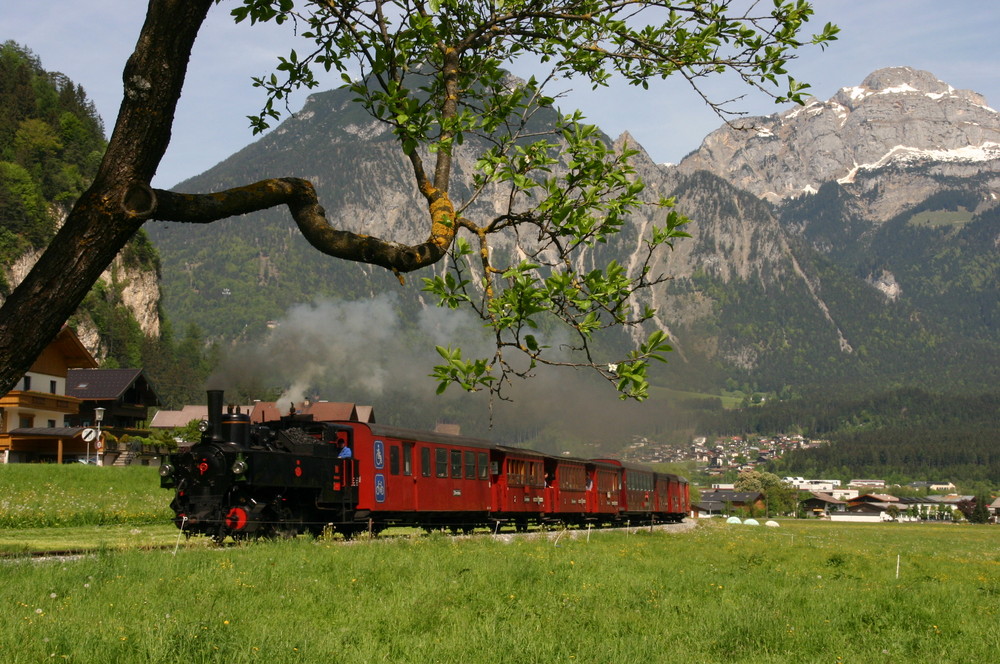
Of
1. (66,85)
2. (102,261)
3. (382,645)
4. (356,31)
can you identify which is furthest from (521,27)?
(66,85)

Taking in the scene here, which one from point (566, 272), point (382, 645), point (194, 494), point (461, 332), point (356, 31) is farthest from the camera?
point (461, 332)

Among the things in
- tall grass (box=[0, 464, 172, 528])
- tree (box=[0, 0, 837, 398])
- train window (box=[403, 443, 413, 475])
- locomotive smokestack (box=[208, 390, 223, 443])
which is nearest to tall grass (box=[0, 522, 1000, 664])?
tree (box=[0, 0, 837, 398])

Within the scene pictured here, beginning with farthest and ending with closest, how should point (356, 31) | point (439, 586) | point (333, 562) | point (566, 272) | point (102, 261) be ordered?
point (333, 562)
point (439, 586)
point (356, 31)
point (566, 272)
point (102, 261)

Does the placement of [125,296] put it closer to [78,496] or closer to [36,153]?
[36,153]

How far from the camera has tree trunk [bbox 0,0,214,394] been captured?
5711 millimetres

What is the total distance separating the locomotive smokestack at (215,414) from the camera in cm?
2397

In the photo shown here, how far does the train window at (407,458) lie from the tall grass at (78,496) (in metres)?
11.0

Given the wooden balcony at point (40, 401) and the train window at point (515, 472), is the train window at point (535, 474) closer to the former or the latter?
the train window at point (515, 472)

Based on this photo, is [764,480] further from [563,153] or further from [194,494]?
[563,153]

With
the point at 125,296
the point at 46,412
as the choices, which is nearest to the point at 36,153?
the point at 125,296

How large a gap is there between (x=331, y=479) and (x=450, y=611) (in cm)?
1372

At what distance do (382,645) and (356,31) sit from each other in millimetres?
6085

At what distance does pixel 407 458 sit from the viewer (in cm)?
2872

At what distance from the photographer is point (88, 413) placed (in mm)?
74875
